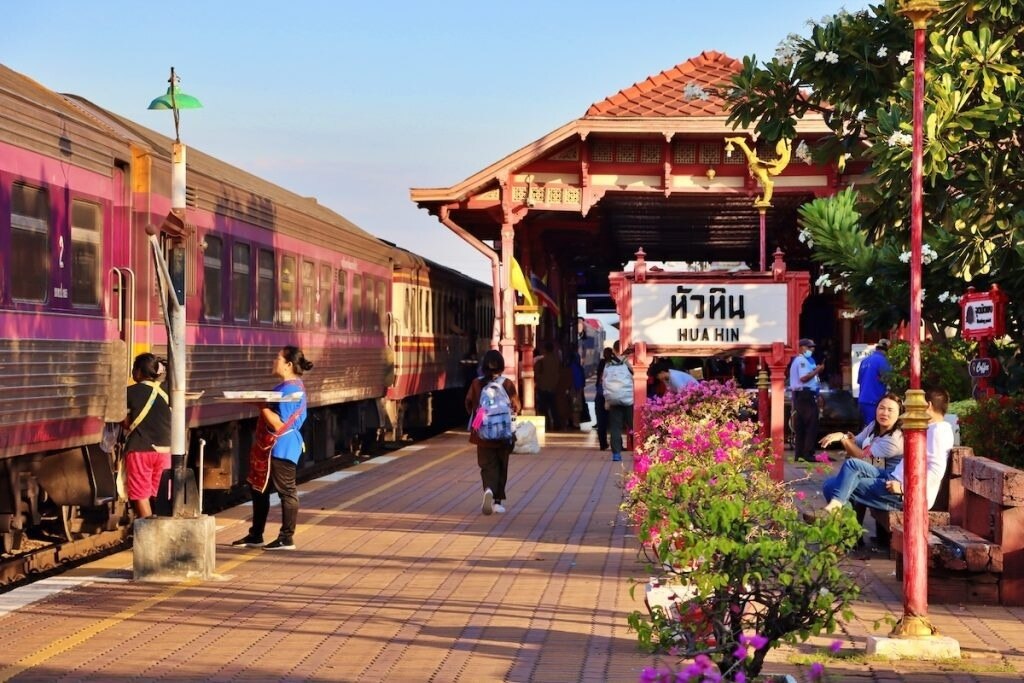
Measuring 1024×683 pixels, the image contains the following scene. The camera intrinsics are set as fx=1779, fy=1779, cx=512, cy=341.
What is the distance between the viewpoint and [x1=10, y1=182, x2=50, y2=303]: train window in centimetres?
1141

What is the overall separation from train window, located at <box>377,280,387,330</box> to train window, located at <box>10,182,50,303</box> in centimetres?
1584

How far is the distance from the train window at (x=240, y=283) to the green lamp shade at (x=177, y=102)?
581 centimetres

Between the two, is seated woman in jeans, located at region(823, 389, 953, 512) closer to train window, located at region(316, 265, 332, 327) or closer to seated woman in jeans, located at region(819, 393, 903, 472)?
seated woman in jeans, located at region(819, 393, 903, 472)

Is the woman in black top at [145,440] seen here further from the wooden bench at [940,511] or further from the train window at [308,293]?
the train window at [308,293]

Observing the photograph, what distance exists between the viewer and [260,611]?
1020 cm

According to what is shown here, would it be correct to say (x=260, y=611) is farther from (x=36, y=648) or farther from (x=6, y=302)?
(x=6, y=302)

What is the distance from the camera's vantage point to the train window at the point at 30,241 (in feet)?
37.4

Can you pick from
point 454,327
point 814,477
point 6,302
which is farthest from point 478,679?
point 454,327

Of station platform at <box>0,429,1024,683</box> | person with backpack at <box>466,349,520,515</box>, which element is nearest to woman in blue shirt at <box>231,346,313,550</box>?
station platform at <box>0,429,1024,683</box>

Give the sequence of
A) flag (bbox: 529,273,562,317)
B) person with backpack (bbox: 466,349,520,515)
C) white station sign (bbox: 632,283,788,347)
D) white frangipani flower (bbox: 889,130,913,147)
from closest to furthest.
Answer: white frangipani flower (bbox: 889,130,913,147) → white station sign (bbox: 632,283,788,347) → person with backpack (bbox: 466,349,520,515) → flag (bbox: 529,273,562,317)

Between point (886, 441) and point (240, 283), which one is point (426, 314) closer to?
point (240, 283)

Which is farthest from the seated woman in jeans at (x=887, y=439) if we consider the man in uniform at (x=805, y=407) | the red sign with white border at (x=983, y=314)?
the man in uniform at (x=805, y=407)

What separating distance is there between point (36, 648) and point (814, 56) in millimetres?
7398

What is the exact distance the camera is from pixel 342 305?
24656 mm
